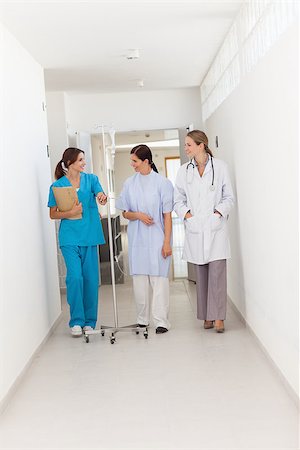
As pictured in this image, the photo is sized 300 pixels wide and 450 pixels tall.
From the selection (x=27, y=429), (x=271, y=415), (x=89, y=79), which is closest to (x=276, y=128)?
(x=271, y=415)

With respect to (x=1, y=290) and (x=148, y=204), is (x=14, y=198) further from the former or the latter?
(x=148, y=204)

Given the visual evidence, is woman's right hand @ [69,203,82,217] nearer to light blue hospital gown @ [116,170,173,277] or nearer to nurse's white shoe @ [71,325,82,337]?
light blue hospital gown @ [116,170,173,277]

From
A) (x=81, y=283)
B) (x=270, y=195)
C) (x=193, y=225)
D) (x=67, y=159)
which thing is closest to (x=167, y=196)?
(x=193, y=225)

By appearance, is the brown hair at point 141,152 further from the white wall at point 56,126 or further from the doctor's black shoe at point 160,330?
the white wall at point 56,126

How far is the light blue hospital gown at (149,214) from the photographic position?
5418mm

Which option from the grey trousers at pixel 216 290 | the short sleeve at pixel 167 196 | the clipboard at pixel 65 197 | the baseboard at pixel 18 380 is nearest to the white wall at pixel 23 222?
the baseboard at pixel 18 380

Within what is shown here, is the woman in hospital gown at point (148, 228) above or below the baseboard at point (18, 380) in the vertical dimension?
above

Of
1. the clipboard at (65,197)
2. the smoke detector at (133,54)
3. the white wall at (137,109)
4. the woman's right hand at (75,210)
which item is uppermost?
the smoke detector at (133,54)

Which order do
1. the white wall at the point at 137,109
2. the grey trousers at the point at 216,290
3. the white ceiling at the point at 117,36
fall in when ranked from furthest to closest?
1. the white wall at the point at 137,109
2. the grey trousers at the point at 216,290
3. the white ceiling at the point at 117,36

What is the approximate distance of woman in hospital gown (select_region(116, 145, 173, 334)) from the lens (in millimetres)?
5414

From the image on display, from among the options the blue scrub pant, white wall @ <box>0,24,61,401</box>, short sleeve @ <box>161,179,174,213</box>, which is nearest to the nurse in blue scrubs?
the blue scrub pant

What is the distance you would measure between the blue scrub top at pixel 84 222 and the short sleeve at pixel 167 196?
1.56 feet

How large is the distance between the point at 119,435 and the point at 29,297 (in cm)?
176

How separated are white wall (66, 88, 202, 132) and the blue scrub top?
307cm
